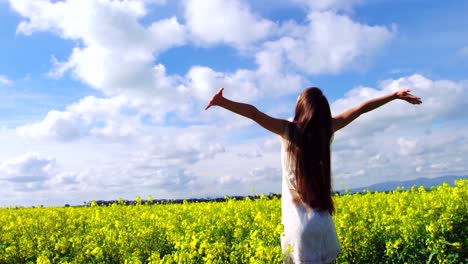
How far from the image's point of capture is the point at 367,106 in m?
4.79

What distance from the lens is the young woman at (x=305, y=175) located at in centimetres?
385

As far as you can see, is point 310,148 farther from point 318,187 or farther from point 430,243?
point 430,243

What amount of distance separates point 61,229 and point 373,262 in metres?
5.16

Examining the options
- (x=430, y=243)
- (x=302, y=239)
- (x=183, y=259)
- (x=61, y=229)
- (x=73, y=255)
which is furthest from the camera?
(x=61, y=229)

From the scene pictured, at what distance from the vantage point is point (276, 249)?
13.1 ft

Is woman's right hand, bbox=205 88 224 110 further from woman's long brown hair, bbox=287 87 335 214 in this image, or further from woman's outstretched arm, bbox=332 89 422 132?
woman's outstretched arm, bbox=332 89 422 132

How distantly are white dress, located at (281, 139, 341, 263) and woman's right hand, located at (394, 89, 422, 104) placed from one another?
1725 mm

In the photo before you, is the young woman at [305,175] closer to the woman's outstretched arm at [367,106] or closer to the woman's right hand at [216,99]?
the woman's right hand at [216,99]

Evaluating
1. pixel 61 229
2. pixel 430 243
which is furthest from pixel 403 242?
pixel 61 229

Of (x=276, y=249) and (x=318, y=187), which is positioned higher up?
(x=318, y=187)

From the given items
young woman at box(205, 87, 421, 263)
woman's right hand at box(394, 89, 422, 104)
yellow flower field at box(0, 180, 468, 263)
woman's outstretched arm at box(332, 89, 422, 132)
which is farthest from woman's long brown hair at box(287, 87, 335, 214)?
woman's right hand at box(394, 89, 422, 104)

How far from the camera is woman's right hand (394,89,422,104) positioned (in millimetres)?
5012

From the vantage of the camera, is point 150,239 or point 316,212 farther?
point 150,239

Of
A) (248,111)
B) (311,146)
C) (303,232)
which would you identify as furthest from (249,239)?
(248,111)
